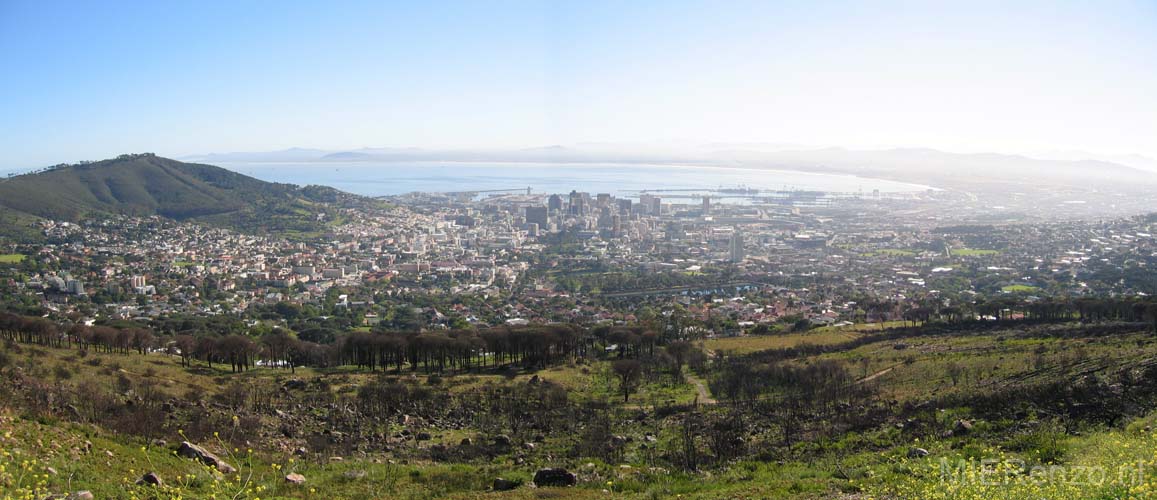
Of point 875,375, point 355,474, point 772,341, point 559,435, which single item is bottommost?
point 772,341

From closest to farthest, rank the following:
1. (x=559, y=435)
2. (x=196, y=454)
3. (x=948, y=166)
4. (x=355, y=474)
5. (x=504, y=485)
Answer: (x=196, y=454)
(x=504, y=485)
(x=355, y=474)
(x=559, y=435)
(x=948, y=166)

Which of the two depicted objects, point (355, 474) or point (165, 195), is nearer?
point (355, 474)

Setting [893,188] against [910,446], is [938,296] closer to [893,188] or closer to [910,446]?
[910,446]

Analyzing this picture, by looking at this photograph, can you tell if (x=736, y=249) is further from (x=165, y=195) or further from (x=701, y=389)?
(x=165, y=195)

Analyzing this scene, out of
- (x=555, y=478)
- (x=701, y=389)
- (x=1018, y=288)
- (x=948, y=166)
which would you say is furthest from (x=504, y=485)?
(x=948, y=166)

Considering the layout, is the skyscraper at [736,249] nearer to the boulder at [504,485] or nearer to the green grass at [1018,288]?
the green grass at [1018,288]

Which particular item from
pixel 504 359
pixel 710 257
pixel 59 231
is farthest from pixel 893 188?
pixel 59 231

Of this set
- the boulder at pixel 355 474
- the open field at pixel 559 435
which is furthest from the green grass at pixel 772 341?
the boulder at pixel 355 474
